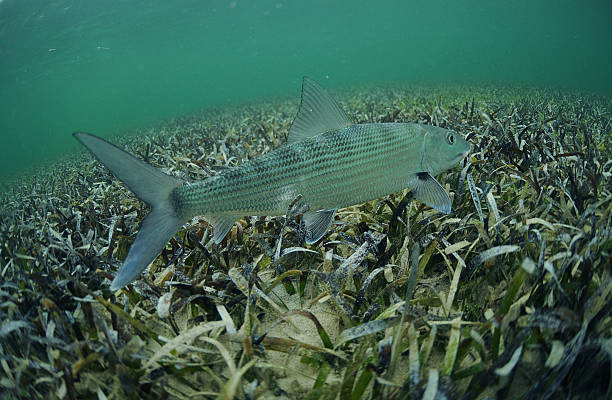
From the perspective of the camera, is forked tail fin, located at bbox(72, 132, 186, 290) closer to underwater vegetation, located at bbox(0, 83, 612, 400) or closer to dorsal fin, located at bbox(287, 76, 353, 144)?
underwater vegetation, located at bbox(0, 83, 612, 400)

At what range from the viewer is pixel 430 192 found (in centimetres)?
258

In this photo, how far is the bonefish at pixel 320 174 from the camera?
2242mm

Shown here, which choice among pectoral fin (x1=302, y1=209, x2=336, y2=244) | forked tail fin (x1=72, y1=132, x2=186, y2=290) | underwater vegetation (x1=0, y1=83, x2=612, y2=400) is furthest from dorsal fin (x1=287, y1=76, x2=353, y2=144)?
forked tail fin (x1=72, y1=132, x2=186, y2=290)

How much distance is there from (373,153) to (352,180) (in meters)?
0.27

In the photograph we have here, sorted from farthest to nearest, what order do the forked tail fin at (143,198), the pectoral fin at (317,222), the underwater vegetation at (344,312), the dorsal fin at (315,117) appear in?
the dorsal fin at (315,117) → the pectoral fin at (317,222) → the forked tail fin at (143,198) → the underwater vegetation at (344,312)

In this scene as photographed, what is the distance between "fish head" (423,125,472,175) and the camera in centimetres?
269

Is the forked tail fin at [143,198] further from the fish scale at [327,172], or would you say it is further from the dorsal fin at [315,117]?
the dorsal fin at [315,117]

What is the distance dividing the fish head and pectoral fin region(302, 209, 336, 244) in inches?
36.9

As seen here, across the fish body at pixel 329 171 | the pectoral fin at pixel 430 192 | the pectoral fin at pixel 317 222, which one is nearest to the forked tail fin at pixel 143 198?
the fish body at pixel 329 171

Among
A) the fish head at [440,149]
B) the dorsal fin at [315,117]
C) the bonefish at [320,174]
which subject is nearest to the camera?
the bonefish at [320,174]

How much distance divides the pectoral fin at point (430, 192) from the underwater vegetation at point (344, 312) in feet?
0.72

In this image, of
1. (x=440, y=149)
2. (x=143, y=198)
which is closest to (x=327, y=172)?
(x=440, y=149)

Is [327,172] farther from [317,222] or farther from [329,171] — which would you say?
[317,222]

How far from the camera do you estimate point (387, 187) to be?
2.61m
